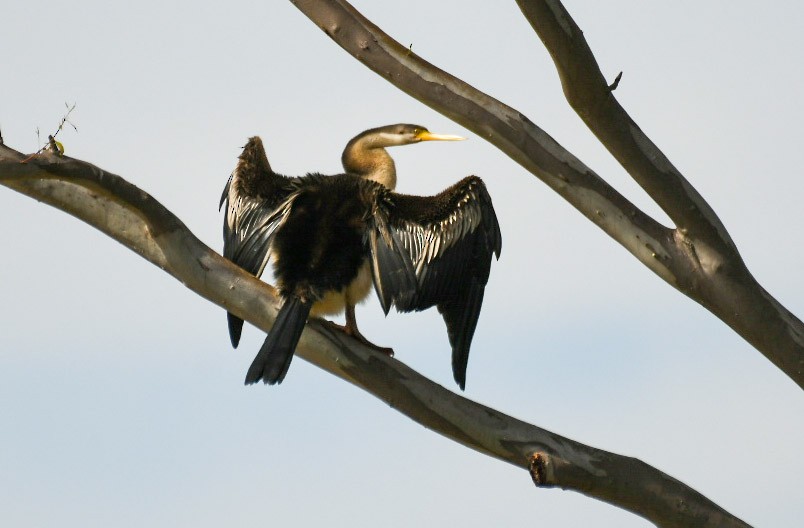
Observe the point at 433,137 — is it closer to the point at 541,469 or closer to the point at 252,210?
the point at 252,210

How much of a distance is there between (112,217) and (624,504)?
209 centimetres

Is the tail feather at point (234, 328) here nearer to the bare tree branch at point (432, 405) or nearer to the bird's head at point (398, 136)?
the bare tree branch at point (432, 405)

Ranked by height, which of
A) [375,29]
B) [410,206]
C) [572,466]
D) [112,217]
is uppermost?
[375,29]

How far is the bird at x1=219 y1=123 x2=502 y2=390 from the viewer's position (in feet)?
16.4

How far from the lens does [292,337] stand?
4.67 meters

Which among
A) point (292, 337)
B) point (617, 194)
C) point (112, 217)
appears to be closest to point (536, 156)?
point (617, 194)

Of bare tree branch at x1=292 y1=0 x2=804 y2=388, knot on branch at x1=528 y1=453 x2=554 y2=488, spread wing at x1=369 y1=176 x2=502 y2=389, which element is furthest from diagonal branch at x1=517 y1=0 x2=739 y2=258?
knot on branch at x1=528 y1=453 x2=554 y2=488

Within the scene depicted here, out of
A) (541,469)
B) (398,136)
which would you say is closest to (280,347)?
(541,469)

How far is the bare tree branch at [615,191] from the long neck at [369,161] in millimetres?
1203

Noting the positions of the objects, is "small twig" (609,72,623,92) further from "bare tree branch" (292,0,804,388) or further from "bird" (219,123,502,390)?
"bird" (219,123,502,390)

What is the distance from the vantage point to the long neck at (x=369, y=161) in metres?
6.13

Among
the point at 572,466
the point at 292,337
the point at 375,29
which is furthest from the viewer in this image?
the point at 375,29

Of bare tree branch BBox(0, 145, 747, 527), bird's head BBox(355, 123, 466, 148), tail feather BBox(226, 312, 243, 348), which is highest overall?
bird's head BBox(355, 123, 466, 148)

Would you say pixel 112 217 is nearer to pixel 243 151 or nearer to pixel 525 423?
pixel 243 151
